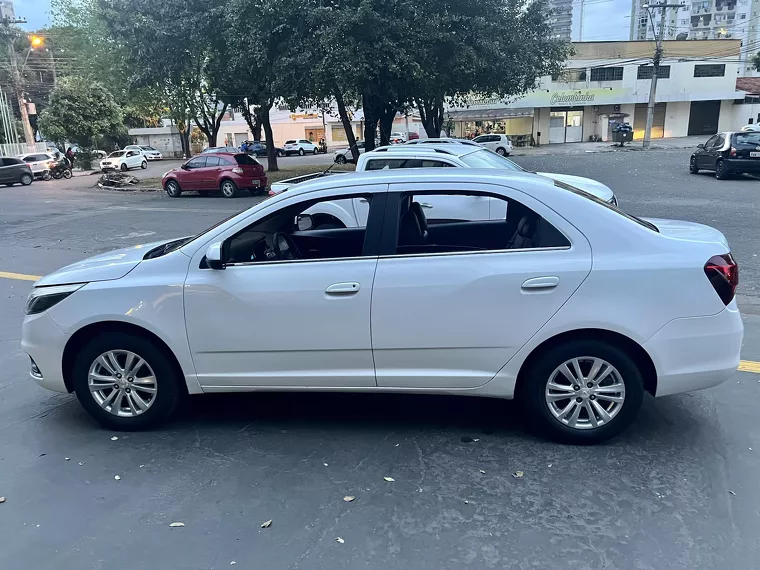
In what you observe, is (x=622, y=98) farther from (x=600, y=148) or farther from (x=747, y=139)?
(x=747, y=139)

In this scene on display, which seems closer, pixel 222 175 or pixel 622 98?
pixel 222 175

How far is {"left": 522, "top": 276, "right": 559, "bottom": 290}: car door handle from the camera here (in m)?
3.60

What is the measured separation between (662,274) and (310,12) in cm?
1506

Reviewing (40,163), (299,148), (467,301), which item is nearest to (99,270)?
(467,301)

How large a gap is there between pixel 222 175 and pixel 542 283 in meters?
20.0

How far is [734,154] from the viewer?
1881 cm

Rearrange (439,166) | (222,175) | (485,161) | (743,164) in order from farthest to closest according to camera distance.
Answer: (222,175)
(743,164)
(485,161)
(439,166)

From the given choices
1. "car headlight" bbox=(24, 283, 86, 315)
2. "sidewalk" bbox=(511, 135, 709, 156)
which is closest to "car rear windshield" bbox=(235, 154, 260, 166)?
"car headlight" bbox=(24, 283, 86, 315)

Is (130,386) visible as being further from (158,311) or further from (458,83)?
(458,83)

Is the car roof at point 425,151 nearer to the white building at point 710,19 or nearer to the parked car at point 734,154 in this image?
the parked car at point 734,154

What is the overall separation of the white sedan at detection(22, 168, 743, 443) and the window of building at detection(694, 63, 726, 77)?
189 feet

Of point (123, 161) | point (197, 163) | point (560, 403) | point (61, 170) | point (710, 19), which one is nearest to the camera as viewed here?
point (560, 403)

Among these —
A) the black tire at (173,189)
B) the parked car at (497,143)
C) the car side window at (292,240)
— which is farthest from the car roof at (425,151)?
the parked car at (497,143)

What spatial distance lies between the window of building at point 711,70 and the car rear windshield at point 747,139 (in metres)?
39.3
